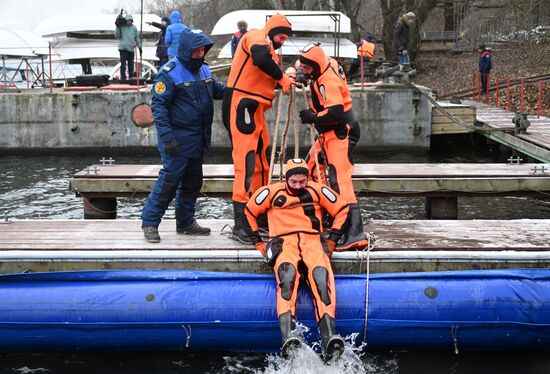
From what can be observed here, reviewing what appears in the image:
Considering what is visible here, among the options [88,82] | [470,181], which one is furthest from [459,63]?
[470,181]

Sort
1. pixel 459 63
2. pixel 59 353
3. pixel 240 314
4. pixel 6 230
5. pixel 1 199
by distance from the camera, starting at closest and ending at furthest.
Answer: pixel 240 314, pixel 59 353, pixel 6 230, pixel 1 199, pixel 459 63

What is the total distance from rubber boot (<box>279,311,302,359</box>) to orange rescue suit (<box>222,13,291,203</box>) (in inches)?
65.8

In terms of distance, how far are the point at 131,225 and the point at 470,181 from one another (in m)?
5.09

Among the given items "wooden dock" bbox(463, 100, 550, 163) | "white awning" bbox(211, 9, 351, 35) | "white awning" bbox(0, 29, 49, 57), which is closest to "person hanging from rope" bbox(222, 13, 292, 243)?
"wooden dock" bbox(463, 100, 550, 163)

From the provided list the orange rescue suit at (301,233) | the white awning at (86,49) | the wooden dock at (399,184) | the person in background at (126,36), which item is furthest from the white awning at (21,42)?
the orange rescue suit at (301,233)

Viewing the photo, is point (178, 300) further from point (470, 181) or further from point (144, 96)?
point (144, 96)

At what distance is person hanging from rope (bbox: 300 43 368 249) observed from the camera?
6.75m

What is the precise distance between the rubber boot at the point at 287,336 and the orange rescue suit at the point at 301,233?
0.21 feet

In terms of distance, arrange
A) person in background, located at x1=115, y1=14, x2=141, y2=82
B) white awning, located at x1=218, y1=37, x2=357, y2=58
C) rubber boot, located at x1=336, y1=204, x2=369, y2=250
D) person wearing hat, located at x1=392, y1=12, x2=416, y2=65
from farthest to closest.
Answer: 1. white awning, located at x1=218, y1=37, x2=357, y2=58
2. person wearing hat, located at x1=392, y1=12, x2=416, y2=65
3. person in background, located at x1=115, y1=14, x2=141, y2=82
4. rubber boot, located at x1=336, y1=204, x2=369, y2=250

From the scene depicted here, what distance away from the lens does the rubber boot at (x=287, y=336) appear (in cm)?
539

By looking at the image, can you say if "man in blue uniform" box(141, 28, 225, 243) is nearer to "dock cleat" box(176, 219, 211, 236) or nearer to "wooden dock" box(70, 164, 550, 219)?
"dock cleat" box(176, 219, 211, 236)

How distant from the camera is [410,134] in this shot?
17.3m

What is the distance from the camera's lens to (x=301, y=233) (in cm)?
610

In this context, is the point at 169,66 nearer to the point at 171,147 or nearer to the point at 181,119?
the point at 181,119
